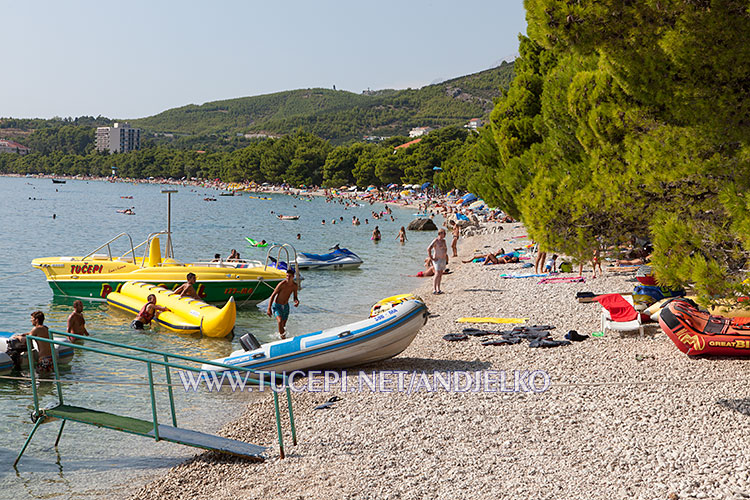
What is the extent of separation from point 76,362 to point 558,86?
1038 centimetres

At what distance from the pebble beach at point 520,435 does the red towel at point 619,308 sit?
0.35 m

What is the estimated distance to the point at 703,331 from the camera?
9102mm

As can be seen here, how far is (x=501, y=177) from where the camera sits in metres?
22.2

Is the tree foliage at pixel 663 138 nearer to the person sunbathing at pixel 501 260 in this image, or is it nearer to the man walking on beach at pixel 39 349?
the man walking on beach at pixel 39 349

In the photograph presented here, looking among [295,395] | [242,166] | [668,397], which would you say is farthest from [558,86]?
[242,166]

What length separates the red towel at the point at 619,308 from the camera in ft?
35.6

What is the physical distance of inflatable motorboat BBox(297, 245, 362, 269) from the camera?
2609 cm

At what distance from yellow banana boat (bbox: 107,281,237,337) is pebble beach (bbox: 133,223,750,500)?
393 centimetres

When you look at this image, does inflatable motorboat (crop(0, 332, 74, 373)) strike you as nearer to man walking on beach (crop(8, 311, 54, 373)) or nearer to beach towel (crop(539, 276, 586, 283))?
man walking on beach (crop(8, 311, 54, 373))

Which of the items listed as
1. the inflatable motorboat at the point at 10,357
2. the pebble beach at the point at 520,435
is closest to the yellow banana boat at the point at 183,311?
the inflatable motorboat at the point at 10,357

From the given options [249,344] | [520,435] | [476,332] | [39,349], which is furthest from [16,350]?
[520,435]

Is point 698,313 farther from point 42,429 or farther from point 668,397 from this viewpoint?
point 42,429

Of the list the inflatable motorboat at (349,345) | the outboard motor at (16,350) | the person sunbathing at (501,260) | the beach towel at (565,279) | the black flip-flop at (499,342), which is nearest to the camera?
the inflatable motorboat at (349,345)

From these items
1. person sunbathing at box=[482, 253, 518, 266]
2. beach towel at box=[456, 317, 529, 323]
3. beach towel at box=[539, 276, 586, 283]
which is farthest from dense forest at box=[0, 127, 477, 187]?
beach towel at box=[456, 317, 529, 323]
